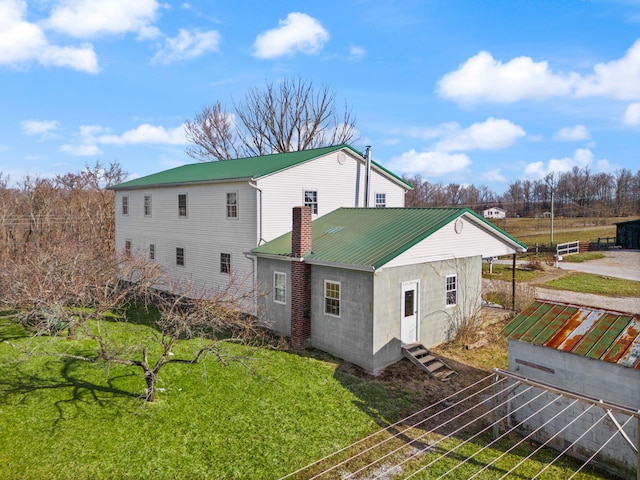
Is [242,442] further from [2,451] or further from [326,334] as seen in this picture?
[326,334]

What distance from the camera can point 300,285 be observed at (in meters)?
14.9

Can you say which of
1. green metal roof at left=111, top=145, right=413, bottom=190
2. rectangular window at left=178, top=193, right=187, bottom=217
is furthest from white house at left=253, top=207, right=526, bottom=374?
rectangular window at left=178, top=193, right=187, bottom=217

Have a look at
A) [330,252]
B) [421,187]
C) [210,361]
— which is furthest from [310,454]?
[421,187]

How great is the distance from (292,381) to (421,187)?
3406 inches

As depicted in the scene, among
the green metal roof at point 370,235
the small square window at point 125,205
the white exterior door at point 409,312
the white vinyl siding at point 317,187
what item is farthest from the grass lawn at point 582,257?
the small square window at point 125,205

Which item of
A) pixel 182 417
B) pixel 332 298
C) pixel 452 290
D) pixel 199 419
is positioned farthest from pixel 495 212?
pixel 182 417

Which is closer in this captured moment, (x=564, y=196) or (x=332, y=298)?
(x=332, y=298)

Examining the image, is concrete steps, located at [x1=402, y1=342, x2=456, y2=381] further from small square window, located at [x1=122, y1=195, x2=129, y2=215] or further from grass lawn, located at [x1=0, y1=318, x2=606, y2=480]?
small square window, located at [x1=122, y1=195, x2=129, y2=215]

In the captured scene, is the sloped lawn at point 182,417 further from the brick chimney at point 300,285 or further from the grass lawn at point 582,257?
the grass lawn at point 582,257

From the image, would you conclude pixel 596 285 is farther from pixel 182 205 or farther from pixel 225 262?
pixel 182 205

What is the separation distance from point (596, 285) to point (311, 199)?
788 inches

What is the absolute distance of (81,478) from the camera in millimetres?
7922

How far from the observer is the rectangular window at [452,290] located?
1571 cm

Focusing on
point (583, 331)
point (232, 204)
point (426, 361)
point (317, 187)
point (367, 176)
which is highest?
point (367, 176)
